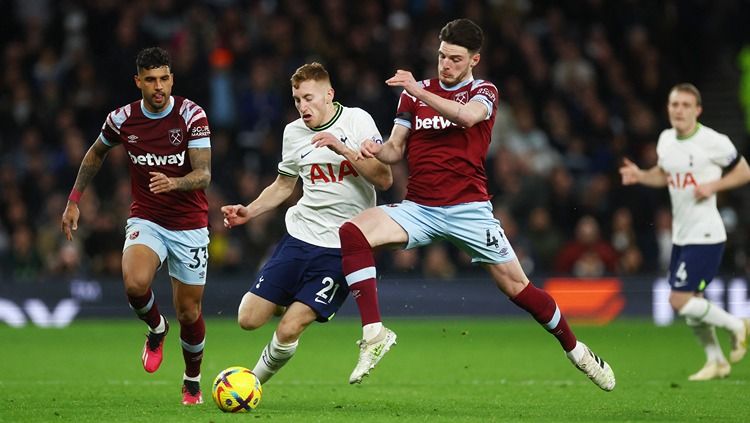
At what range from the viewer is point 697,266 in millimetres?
12000

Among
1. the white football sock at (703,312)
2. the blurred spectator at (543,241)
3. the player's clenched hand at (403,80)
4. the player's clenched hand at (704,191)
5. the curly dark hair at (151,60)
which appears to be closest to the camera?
the player's clenched hand at (403,80)

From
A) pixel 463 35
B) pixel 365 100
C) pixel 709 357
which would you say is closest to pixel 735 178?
pixel 709 357

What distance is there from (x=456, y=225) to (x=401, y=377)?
10.7 feet

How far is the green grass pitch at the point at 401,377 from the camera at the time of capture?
900cm

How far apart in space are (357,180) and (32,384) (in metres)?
3.56

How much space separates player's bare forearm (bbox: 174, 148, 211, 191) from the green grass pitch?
1573mm

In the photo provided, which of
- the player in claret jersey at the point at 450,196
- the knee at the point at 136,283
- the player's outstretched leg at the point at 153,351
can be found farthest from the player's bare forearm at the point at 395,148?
the player's outstretched leg at the point at 153,351

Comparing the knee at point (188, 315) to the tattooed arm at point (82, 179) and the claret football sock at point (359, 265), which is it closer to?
the tattooed arm at point (82, 179)

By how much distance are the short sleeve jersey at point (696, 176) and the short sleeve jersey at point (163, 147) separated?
15.2ft

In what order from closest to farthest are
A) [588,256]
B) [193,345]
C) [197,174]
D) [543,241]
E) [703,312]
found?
[197,174]
[193,345]
[703,312]
[588,256]
[543,241]

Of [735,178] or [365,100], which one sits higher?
[735,178]

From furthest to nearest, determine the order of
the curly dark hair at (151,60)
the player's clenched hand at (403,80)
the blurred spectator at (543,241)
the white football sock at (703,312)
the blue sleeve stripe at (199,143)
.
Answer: the blurred spectator at (543,241) < the white football sock at (703,312) < the blue sleeve stripe at (199,143) < the curly dark hair at (151,60) < the player's clenched hand at (403,80)

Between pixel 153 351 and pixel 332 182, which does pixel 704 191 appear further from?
pixel 153 351

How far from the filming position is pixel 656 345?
48.7 ft
